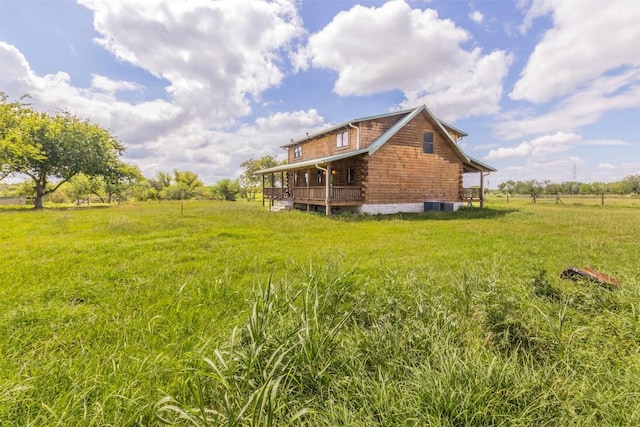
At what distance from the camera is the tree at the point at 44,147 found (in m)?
23.7

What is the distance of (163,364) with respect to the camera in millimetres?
2625

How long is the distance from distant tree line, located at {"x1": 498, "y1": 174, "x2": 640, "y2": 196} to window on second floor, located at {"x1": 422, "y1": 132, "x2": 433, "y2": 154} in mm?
49353

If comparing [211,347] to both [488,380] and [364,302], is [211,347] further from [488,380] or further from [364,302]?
[488,380]

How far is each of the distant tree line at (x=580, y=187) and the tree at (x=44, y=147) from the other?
68687 millimetres

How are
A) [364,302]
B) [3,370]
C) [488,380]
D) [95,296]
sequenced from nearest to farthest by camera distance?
[488,380], [3,370], [364,302], [95,296]

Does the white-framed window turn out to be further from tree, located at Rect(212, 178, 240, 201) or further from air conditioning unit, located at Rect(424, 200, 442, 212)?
tree, located at Rect(212, 178, 240, 201)

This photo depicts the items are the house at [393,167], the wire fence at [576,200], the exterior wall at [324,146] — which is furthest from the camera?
the wire fence at [576,200]

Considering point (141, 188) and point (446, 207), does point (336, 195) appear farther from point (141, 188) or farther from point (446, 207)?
point (141, 188)

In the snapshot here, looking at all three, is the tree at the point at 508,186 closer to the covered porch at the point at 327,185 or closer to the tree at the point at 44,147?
the covered porch at the point at 327,185

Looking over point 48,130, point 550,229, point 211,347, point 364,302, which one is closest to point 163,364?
point 211,347

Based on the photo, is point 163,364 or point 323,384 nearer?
point 323,384

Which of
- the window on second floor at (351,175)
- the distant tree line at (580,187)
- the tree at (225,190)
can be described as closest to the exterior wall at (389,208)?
the window on second floor at (351,175)

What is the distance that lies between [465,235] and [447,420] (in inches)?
363

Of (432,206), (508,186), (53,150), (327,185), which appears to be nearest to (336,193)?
(327,185)
